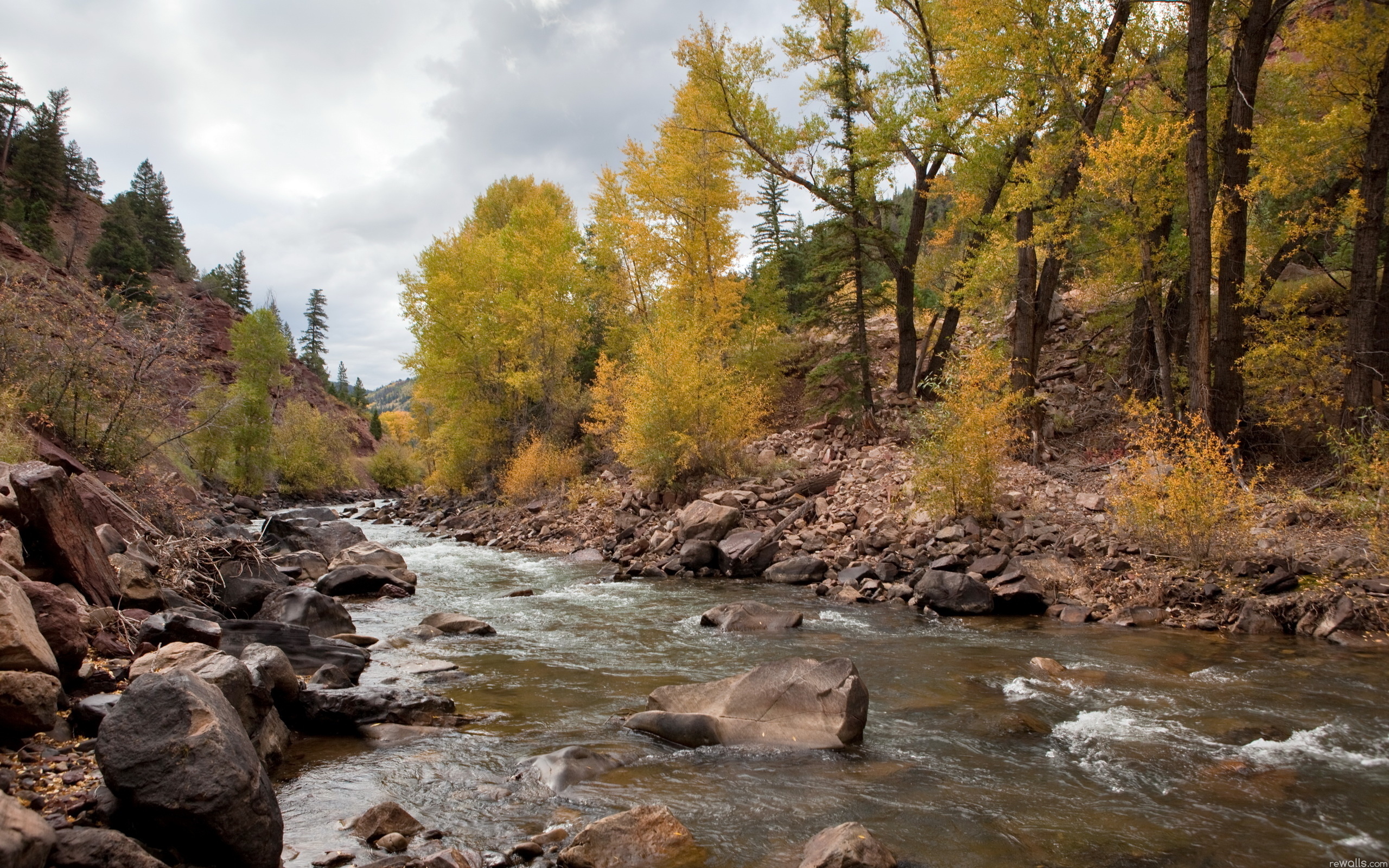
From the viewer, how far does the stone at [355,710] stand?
649cm

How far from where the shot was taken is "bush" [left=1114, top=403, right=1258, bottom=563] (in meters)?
10.8

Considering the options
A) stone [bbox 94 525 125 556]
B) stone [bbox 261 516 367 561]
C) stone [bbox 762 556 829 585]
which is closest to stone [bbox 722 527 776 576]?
stone [bbox 762 556 829 585]

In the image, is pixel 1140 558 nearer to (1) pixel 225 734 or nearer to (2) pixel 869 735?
(2) pixel 869 735

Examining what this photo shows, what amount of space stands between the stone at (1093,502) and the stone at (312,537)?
53.5 feet

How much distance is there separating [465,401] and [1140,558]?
25.1 metres

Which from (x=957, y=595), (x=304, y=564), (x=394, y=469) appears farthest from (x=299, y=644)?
(x=394, y=469)

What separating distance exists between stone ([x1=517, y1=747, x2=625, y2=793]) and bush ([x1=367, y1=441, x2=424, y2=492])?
48546 millimetres

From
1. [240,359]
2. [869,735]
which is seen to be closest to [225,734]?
[869,735]

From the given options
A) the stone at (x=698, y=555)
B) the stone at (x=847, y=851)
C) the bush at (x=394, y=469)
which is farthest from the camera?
the bush at (x=394, y=469)

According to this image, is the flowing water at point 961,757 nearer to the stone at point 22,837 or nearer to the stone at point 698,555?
the stone at point 22,837

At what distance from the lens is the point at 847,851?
13.6 feet

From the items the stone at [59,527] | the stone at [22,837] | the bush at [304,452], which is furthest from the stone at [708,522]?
the bush at [304,452]

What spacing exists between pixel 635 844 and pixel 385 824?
1668mm

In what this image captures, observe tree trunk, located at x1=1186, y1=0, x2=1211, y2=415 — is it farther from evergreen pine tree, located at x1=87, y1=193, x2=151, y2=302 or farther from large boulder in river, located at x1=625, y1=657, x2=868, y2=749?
evergreen pine tree, located at x1=87, y1=193, x2=151, y2=302
